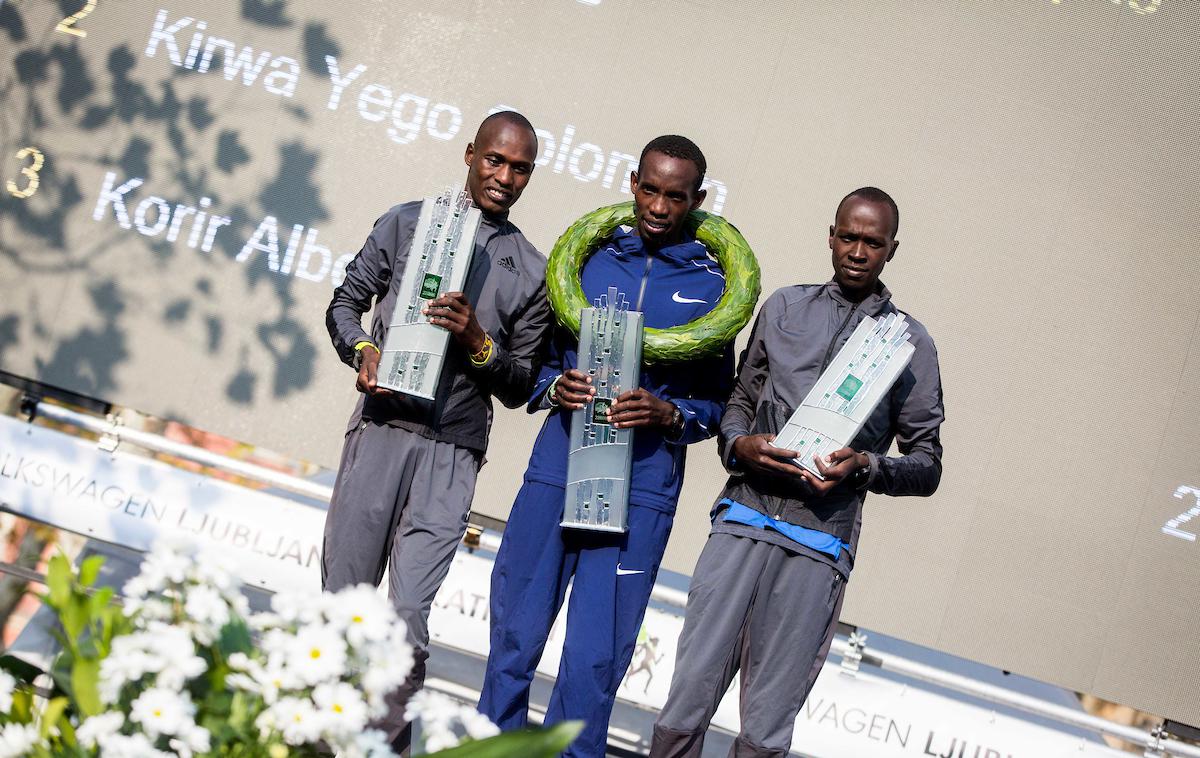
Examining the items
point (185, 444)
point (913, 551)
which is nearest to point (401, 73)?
point (185, 444)

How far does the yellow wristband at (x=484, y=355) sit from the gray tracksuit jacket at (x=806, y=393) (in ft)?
1.99

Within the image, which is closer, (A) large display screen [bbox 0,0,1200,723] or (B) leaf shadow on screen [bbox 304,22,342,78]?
(A) large display screen [bbox 0,0,1200,723]

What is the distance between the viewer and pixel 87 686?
3.72 ft

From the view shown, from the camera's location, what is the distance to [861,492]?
305 cm

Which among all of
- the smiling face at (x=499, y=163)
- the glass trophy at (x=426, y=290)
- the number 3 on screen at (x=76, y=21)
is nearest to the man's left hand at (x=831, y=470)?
the glass trophy at (x=426, y=290)

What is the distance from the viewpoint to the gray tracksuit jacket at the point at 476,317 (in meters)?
3.14

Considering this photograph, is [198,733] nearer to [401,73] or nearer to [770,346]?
[770,346]

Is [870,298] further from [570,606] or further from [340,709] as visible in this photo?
[340,709]

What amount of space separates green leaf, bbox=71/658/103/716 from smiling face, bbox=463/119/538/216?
219 cm

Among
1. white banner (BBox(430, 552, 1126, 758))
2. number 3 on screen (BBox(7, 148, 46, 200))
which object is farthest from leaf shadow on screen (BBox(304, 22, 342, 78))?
white banner (BBox(430, 552, 1126, 758))

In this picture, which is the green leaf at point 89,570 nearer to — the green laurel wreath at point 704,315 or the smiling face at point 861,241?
the green laurel wreath at point 704,315

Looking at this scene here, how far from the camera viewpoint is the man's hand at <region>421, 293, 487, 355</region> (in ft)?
9.69

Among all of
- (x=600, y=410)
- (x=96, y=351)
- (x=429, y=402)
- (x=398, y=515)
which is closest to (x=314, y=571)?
(x=96, y=351)

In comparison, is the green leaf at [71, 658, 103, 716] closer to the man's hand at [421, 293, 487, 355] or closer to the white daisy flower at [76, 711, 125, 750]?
the white daisy flower at [76, 711, 125, 750]
